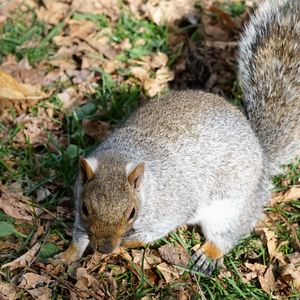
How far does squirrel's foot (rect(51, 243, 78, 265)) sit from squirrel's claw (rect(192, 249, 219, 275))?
0.57m

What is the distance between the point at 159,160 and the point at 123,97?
3.29ft

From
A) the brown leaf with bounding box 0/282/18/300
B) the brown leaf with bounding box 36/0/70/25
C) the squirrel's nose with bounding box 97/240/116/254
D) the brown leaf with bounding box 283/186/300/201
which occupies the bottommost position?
the brown leaf with bounding box 0/282/18/300

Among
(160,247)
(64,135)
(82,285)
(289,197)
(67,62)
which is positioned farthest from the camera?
(67,62)

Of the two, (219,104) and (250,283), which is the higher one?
(219,104)

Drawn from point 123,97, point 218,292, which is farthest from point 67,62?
point 218,292

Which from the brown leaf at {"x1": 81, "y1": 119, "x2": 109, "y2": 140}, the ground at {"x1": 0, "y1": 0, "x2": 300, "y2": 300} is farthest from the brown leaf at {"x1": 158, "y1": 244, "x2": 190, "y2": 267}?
the brown leaf at {"x1": 81, "y1": 119, "x2": 109, "y2": 140}

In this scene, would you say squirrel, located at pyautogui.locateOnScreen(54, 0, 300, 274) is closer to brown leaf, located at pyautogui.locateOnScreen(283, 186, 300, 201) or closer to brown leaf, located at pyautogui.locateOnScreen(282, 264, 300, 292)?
brown leaf, located at pyautogui.locateOnScreen(283, 186, 300, 201)

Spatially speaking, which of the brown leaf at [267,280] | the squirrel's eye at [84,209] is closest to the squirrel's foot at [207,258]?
the brown leaf at [267,280]

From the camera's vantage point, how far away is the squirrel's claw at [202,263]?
3188mm

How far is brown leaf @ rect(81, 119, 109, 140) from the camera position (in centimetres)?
381

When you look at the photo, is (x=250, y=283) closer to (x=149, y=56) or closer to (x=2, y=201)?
(x=2, y=201)

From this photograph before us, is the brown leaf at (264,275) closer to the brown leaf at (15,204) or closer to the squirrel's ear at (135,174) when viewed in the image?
the squirrel's ear at (135,174)

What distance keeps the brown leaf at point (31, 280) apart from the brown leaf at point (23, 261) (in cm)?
8

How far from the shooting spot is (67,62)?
4230 millimetres
